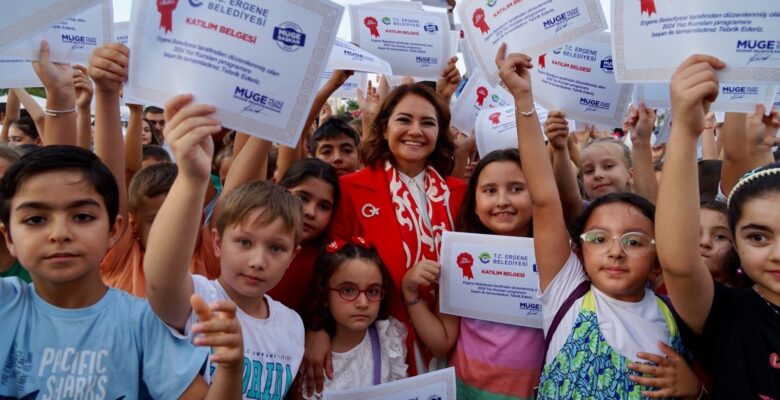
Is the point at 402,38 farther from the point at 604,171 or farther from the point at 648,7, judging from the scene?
the point at 648,7

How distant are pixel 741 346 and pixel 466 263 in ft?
3.63

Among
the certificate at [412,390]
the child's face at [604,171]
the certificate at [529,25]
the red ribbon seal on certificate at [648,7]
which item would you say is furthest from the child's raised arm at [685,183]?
the child's face at [604,171]

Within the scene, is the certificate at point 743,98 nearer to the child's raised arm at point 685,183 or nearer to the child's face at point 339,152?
the child's raised arm at point 685,183

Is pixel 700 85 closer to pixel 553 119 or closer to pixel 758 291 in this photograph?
pixel 758 291

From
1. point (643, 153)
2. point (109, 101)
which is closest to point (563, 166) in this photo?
point (643, 153)

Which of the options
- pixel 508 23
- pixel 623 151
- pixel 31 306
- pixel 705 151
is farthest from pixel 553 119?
pixel 705 151

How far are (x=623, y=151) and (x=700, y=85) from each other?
2.22 metres

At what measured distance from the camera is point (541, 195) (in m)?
2.39

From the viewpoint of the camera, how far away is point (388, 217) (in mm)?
2936

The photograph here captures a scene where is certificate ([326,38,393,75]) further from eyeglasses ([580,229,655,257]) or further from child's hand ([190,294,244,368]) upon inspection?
child's hand ([190,294,244,368])

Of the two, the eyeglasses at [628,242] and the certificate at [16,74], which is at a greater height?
the certificate at [16,74]

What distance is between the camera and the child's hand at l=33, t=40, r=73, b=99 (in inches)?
→ 98.1

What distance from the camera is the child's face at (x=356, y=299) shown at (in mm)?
2561

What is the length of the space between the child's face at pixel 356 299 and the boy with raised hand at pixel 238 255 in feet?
0.84
